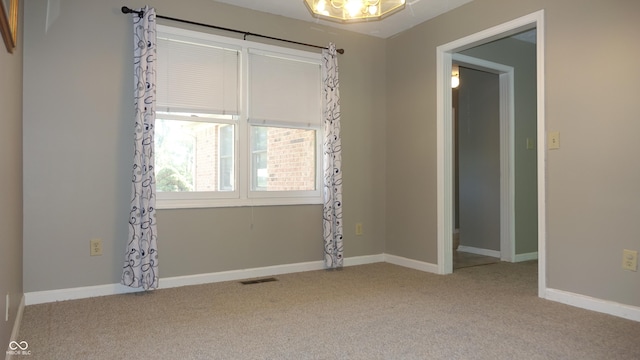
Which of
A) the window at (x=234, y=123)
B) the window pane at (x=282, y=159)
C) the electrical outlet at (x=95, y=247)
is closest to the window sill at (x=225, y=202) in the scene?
the window at (x=234, y=123)

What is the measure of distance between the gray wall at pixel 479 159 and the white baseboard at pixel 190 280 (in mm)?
1355

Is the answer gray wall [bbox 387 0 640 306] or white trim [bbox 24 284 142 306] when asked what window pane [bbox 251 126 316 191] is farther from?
gray wall [bbox 387 0 640 306]

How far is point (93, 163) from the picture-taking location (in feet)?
10.2

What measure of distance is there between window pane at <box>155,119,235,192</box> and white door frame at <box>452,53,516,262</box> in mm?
2772

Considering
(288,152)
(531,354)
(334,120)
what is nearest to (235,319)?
(531,354)

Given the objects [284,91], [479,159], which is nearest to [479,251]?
[479,159]

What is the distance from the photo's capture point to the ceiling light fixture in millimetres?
2418

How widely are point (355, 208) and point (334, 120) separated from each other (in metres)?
0.91

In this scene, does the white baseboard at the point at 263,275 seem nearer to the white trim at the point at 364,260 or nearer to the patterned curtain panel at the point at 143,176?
the white trim at the point at 364,260

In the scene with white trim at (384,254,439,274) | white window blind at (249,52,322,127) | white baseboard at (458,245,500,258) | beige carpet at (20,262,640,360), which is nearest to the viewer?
beige carpet at (20,262,640,360)

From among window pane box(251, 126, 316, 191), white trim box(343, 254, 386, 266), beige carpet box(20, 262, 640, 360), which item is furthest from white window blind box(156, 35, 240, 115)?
white trim box(343, 254, 386, 266)

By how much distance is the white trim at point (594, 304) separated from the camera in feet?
8.48

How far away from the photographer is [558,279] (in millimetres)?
2961

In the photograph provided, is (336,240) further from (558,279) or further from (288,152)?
(558,279)
